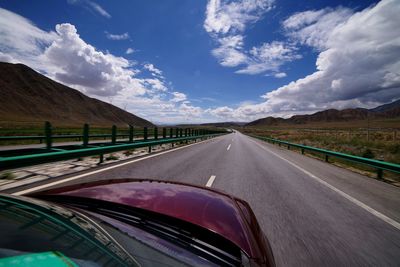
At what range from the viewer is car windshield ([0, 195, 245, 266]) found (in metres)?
1.13

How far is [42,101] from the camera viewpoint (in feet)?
436

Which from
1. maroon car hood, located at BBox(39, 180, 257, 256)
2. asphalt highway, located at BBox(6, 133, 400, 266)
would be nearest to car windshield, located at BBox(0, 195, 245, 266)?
maroon car hood, located at BBox(39, 180, 257, 256)

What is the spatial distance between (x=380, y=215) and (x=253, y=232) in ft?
13.0

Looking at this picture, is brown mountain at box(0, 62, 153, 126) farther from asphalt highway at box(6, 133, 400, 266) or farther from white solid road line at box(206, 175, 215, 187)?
asphalt highway at box(6, 133, 400, 266)

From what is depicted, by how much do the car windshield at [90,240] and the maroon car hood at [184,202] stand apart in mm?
225

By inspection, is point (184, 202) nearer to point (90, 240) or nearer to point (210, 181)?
point (90, 240)

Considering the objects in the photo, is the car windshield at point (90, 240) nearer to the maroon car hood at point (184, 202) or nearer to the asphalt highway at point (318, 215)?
the maroon car hood at point (184, 202)

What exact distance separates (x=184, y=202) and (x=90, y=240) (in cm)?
105

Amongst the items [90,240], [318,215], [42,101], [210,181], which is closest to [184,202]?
[90,240]

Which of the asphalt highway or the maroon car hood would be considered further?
the asphalt highway

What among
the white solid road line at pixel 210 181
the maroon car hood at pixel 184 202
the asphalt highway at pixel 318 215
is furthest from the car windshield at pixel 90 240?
the white solid road line at pixel 210 181

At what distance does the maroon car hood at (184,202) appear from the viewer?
173 cm

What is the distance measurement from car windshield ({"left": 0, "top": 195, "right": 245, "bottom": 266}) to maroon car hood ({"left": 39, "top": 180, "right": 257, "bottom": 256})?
225 millimetres

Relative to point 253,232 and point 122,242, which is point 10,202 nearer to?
point 122,242
